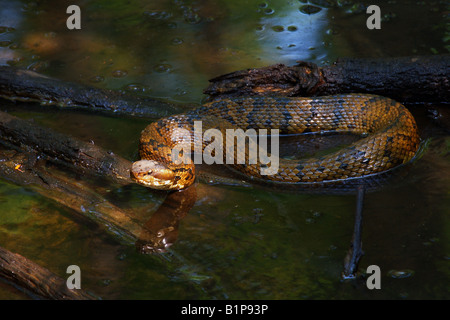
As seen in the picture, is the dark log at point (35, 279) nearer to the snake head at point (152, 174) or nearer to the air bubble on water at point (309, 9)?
the snake head at point (152, 174)

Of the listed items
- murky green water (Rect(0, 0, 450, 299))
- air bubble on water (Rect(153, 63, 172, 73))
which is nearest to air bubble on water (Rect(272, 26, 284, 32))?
murky green water (Rect(0, 0, 450, 299))

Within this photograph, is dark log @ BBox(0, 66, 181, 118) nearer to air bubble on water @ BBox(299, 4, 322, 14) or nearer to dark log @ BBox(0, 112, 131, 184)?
dark log @ BBox(0, 112, 131, 184)

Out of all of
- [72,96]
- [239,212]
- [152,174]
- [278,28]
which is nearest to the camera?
[239,212]

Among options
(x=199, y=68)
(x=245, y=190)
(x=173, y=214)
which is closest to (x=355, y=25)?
(x=199, y=68)

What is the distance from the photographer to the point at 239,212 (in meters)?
4.98

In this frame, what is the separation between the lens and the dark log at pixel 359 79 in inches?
253

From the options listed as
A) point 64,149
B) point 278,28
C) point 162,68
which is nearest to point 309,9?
point 278,28

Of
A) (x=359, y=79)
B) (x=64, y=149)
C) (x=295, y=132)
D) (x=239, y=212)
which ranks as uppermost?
(x=359, y=79)

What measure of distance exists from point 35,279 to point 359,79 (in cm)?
441

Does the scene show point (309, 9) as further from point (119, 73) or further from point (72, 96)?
point (72, 96)

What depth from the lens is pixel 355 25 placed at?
8617 mm

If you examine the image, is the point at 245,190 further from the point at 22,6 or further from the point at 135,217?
the point at 22,6

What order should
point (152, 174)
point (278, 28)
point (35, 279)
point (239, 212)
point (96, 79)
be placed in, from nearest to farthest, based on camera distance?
point (35, 279) < point (239, 212) < point (152, 174) < point (96, 79) < point (278, 28)

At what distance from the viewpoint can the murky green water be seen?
13.5 feet
